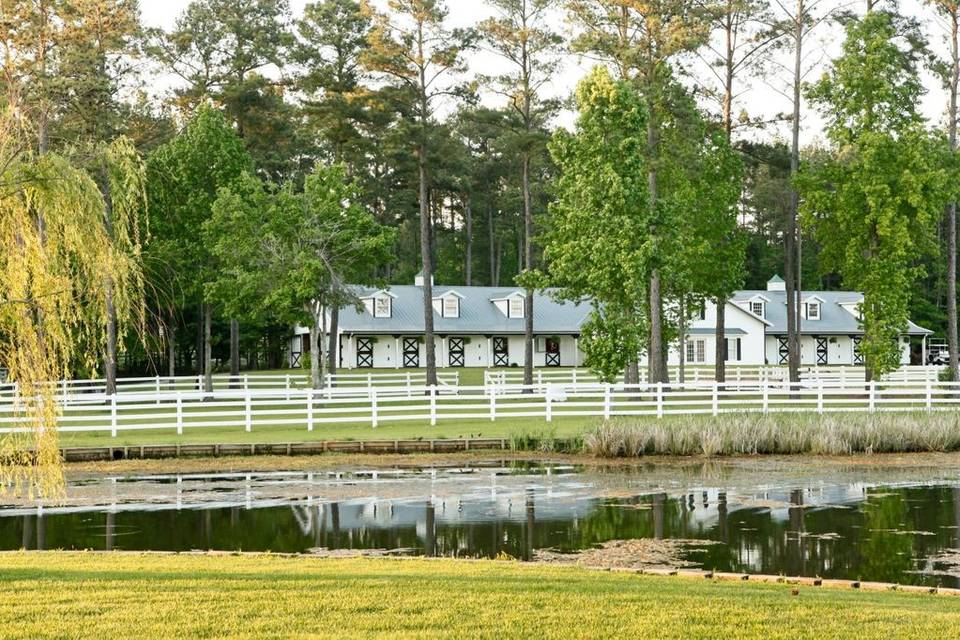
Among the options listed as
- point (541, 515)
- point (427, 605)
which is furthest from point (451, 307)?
point (427, 605)

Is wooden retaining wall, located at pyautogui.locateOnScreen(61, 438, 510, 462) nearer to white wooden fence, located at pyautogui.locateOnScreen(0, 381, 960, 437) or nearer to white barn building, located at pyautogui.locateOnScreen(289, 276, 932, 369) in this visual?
white wooden fence, located at pyautogui.locateOnScreen(0, 381, 960, 437)

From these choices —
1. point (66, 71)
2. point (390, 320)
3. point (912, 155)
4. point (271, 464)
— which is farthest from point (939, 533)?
point (390, 320)

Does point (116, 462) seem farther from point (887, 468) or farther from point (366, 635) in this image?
point (366, 635)

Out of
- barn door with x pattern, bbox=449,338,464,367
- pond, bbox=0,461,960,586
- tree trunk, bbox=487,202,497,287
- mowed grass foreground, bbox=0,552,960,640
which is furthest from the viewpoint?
tree trunk, bbox=487,202,497,287

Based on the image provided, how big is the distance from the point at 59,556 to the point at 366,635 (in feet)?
18.2

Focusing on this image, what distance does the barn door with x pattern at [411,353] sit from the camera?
60.6m

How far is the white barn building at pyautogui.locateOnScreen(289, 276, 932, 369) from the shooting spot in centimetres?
5988

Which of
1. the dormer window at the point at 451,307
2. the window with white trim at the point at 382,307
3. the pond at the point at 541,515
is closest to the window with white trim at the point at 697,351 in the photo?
the dormer window at the point at 451,307

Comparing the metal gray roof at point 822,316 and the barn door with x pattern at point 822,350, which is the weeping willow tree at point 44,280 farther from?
the barn door with x pattern at point 822,350

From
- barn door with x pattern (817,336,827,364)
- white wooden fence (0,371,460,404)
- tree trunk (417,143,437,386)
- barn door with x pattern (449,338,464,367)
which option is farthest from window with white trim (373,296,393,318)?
barn door with x pattern (817,336,827,364)

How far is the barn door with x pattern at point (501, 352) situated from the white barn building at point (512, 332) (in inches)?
2.2

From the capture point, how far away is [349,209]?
3850 cm

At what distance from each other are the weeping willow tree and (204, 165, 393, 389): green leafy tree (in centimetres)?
2347

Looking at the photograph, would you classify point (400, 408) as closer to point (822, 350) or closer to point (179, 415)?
point (179, 415)
